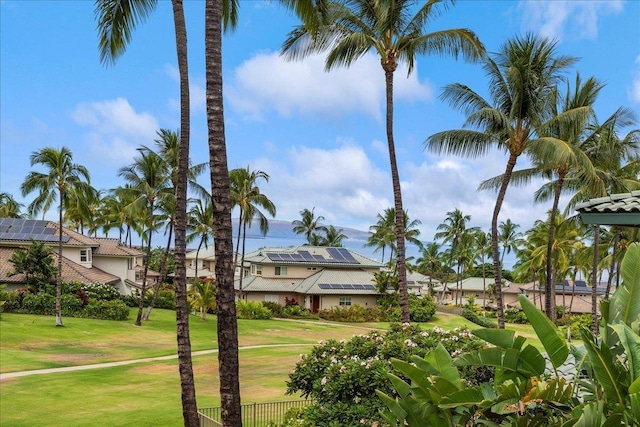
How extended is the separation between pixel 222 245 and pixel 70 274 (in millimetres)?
40578

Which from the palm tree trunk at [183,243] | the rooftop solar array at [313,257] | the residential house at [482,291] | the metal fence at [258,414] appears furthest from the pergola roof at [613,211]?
the residential house at [482,291]

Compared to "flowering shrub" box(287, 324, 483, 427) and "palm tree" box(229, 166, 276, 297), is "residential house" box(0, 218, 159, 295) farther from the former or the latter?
"flowering shrub" box(287, 324, 483, 427)

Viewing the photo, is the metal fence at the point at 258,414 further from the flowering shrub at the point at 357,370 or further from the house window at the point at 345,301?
the house window at the point at 345,301

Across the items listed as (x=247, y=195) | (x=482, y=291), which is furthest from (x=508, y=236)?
(x=247, y=195)

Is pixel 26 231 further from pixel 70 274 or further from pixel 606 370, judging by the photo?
pixel 606 370

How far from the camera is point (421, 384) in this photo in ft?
14.3

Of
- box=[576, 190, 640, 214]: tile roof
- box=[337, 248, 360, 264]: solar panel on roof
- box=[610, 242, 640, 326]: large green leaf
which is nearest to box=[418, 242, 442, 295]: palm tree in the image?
box=[337, 248, 360, 264]: solar panel on roof

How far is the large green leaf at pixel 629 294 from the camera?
424cm

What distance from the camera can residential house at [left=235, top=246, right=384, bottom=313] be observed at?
53469 millimetres

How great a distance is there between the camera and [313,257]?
5869 centimetres

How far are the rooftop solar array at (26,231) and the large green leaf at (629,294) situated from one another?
154ft

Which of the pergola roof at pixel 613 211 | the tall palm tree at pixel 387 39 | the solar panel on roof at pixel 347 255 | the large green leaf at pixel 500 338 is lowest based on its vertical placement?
the large green leaf at pixel 500 338

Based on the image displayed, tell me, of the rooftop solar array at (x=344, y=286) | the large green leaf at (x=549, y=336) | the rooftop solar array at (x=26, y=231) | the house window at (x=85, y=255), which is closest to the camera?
the large green leaf at (x=549, y=336)

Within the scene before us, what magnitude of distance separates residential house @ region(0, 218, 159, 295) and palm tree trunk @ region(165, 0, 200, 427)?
113 ft
